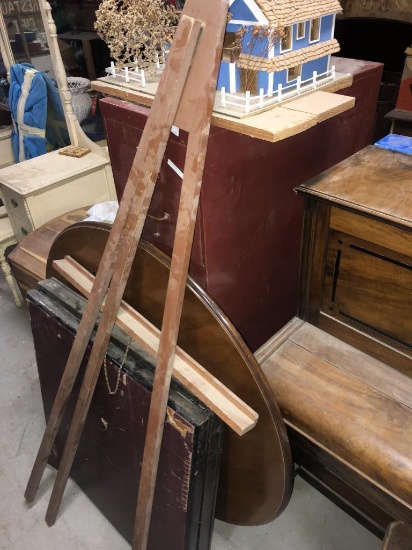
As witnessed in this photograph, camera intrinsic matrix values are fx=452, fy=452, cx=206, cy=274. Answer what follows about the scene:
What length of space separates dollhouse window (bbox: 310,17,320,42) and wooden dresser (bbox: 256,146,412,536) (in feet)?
1.30

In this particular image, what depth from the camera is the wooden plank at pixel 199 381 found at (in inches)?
47.0

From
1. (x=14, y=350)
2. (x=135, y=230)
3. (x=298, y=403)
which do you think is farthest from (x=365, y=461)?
(x=14, y=350)

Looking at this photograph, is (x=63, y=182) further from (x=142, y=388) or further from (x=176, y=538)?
(x=176, y=538)

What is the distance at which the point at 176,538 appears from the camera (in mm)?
1485

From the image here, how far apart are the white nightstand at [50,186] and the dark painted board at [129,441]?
3.56ft

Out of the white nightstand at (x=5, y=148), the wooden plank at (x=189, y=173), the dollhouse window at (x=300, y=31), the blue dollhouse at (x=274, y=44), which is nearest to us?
the wooden plank at (x=189, y=173)

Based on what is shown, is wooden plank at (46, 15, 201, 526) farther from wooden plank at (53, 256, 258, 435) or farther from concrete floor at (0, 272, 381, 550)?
concrete floor at (0, 272, 381, 550)

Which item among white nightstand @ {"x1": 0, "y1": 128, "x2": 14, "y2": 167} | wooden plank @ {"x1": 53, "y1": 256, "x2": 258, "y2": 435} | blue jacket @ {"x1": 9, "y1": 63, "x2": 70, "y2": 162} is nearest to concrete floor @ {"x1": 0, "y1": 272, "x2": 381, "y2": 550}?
wooden plank @ {"x1": 53, "y1": 256, "x2": 258, "y2": 435}

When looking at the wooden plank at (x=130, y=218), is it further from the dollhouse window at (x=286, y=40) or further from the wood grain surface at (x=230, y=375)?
the dollhouse window at (x=286, y=40)

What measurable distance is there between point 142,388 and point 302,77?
1.04 meters

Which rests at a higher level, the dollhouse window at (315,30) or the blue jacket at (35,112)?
the dollhouse window at (315,30)

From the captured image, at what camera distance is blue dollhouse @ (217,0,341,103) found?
1125 millimetres

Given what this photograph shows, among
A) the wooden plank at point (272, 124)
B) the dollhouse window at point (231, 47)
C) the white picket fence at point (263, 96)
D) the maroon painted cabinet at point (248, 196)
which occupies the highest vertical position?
the dollhouse window at point (231, 47)

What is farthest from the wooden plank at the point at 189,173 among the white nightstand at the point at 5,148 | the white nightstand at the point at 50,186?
the white nightstand at the point at 5,148
